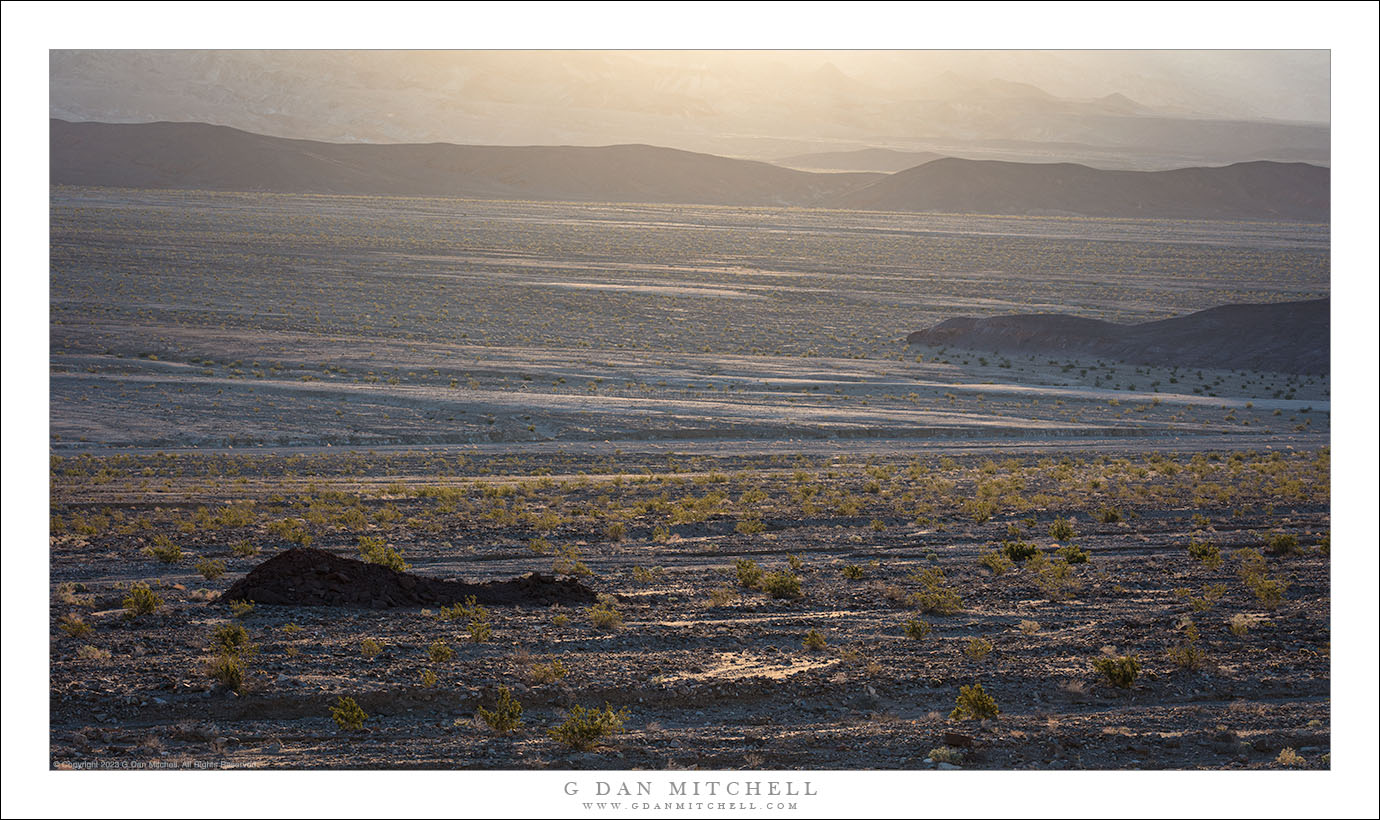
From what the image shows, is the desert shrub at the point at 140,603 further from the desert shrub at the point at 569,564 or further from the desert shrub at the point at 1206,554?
the desert shrub at the point at 1206,554

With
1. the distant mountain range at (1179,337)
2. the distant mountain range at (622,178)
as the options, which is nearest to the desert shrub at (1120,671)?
the distant mountain range at (622,178)

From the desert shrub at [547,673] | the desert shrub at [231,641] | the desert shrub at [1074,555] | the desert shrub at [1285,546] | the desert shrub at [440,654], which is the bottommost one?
the desert shrub at [547,673]

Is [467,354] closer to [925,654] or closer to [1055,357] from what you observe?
[1055,357]

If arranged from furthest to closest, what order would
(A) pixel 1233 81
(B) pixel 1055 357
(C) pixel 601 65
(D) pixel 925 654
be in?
(B) pixel 1055 357 → (C) pixel 601 65 → (A) pixel 1233 81 → (D) pixel 925 654

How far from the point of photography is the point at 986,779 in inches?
295

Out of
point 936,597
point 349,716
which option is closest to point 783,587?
point 936,597

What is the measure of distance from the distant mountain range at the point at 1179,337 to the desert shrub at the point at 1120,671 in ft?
55.5

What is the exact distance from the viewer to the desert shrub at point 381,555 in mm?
12125

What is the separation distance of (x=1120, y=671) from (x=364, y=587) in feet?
21.2

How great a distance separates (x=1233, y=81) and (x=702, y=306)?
106ft

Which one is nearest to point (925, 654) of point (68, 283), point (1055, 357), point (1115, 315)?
point (68, 283)

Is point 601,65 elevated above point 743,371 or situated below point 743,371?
above

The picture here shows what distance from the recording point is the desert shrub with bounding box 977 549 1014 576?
12570 millimetres

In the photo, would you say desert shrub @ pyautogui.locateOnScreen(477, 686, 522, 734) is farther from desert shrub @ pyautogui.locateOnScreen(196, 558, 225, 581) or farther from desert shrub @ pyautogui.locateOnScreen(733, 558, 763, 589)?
desert shrub @ pyautogui.locateOnScreen(196, 558, 225, 581)
